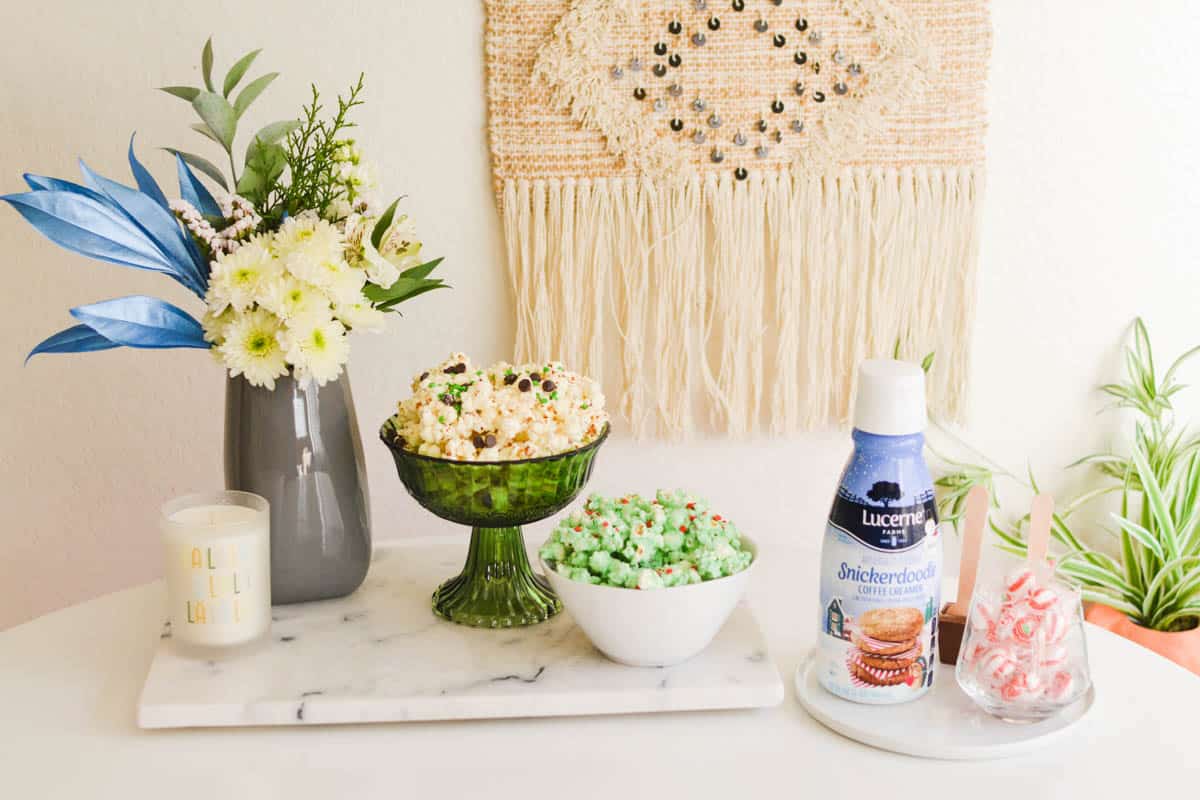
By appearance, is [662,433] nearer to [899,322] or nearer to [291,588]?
[899,322]

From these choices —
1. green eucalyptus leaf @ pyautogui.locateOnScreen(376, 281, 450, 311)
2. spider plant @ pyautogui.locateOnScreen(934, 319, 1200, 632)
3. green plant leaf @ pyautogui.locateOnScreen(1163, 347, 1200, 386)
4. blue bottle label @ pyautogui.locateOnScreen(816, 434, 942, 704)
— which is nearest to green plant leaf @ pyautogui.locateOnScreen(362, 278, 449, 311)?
green eucalyptus leaf @ pyautogui.locateOnScreen(376, 281, 450, 311)

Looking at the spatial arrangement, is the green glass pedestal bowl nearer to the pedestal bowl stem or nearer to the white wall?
the pedestal bowl stem

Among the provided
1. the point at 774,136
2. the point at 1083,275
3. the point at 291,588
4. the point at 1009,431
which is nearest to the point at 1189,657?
the point at 1009,431

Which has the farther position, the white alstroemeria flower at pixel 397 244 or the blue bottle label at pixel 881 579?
the white alstroemeria flower at pixel 397 244

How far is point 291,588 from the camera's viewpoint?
43.8 inches

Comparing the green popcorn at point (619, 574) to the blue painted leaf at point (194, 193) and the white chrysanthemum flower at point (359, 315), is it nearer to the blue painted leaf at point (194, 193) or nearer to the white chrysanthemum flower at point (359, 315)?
the white chrysanthemum flower at point (359, 315)

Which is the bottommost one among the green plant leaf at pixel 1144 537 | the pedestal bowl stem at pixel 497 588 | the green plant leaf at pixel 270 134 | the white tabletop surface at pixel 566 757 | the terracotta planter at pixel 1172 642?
the terracotta planter at pixel 1172 642

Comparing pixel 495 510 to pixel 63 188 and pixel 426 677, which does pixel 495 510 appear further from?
pixel 63 188

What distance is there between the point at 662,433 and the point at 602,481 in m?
0.12

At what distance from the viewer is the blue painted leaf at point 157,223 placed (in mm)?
1007

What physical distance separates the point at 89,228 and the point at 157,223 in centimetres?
6

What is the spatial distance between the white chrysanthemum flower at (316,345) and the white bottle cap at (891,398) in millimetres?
446

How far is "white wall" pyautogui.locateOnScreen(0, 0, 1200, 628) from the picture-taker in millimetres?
1552

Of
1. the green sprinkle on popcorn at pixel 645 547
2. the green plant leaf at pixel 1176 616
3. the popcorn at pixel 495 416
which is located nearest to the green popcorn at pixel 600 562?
the green sprinkle on popcorn at pixel 645 547
